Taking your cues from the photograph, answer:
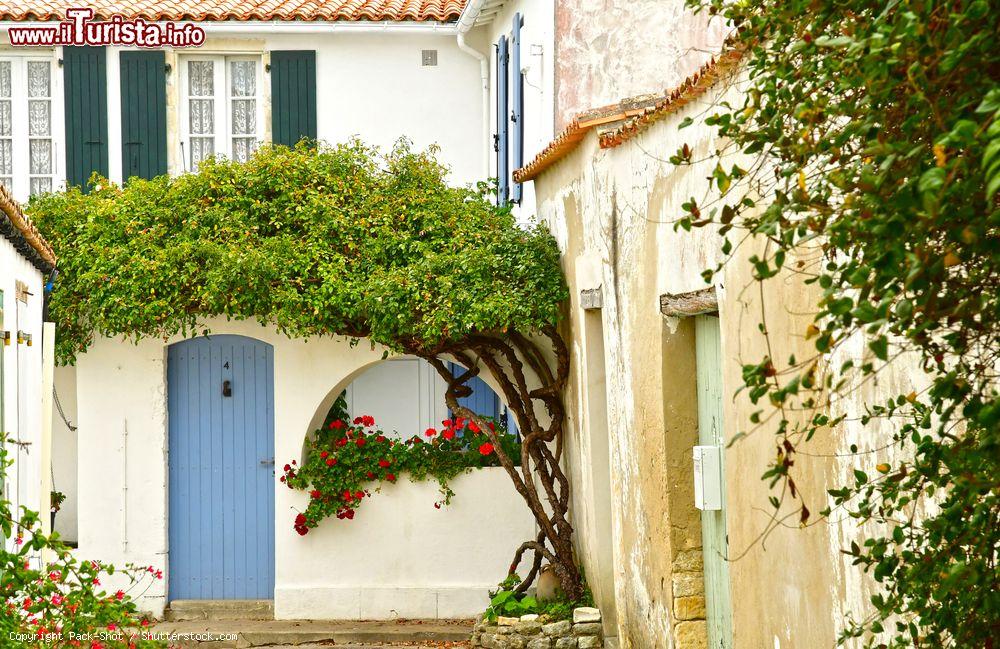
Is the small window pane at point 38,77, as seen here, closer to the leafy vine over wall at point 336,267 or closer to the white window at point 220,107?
the white window at point 220,107

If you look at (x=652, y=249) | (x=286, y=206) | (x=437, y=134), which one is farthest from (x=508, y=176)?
(x=652, y=249)

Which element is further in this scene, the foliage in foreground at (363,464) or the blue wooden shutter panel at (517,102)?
the blue wooden shutter panel at (517,102)

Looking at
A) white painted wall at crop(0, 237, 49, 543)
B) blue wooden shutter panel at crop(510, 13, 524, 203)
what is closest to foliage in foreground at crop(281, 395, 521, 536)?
blue wooden shutter panel at crop(510, 13, 524, 203)

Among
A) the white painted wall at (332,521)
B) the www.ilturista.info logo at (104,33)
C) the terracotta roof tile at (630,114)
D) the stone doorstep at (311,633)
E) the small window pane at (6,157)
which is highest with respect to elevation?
the www.ilturista.info logo at (104,33)

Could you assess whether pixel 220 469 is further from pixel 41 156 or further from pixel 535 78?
Answer: pixel 535 78

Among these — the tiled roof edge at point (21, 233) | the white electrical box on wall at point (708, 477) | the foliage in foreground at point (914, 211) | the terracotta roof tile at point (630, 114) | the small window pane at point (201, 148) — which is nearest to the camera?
the foliage in foreground at point (914, 211)

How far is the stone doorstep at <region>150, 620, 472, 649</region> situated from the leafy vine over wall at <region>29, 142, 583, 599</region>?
3.98 feet

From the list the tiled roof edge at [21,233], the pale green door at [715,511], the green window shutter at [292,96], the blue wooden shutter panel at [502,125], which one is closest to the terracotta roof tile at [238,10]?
the green window shutter at [292,96]

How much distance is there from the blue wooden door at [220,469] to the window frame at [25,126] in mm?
3126

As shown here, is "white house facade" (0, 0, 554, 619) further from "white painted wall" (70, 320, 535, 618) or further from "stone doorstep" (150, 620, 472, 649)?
"stone doorstep" (150, 620, 472, 649)

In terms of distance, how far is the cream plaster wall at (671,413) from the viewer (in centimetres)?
491

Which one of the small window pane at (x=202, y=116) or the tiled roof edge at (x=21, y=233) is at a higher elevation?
the small window pane at (x=202, y=116)

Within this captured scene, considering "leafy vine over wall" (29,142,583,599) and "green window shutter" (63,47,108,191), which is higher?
"green window shutter" (63,47,108,191)

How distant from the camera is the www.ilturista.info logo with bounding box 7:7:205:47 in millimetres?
13758
